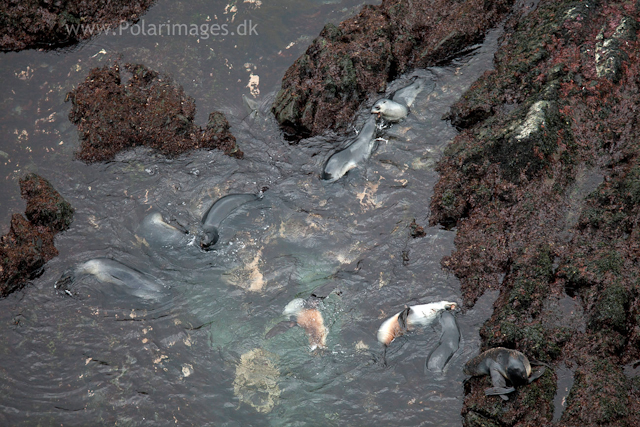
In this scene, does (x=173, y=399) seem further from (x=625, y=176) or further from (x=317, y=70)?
(x=625, y=176)

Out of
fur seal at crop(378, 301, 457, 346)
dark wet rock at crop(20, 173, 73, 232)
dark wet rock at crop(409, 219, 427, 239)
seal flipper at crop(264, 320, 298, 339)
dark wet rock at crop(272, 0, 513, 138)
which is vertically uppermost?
dark wet rock at crop(272, 0, 513, 138)

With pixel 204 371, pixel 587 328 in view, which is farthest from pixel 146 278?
pixel 587 328

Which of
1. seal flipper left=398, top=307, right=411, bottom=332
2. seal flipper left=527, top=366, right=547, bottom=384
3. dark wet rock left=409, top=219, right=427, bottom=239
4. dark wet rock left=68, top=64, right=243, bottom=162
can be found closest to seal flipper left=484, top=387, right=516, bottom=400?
seal flipper left=527, top=366, right=547, bottom=384

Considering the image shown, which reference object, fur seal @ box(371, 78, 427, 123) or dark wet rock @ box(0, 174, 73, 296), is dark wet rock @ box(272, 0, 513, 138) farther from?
dark wet rock @ box(0, 174, 73, 296)

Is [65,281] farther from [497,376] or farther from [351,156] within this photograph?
[497,376]

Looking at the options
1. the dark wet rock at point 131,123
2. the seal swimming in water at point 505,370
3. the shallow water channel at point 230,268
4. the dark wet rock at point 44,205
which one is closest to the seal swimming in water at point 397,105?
the shallow water channel at point 230,268

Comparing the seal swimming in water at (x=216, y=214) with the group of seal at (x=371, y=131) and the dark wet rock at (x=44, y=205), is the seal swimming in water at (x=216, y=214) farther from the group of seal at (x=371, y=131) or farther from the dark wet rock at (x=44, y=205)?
the dark wet rock at (x=44, y=205)
